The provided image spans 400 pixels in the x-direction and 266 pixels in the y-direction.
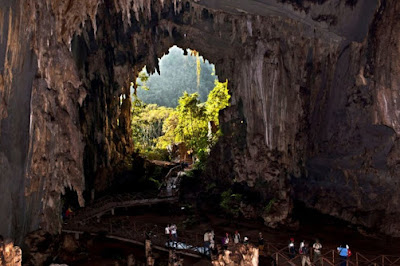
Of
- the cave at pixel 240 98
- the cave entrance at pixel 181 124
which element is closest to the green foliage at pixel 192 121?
the cave entrance at pixel 181 124

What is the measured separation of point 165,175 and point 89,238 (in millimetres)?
14494

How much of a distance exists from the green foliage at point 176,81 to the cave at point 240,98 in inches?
1662

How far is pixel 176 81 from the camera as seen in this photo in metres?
76.9

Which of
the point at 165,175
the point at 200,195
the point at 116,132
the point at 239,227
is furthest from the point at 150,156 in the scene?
the point at 239,227

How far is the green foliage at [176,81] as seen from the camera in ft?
241

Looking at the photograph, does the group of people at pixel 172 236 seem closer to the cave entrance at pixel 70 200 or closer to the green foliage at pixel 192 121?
the cave entrance at pixel 70 200

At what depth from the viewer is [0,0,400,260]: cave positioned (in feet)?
37.8

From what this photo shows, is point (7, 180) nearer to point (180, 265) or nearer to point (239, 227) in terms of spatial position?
point (180, 265)

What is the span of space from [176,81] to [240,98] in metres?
52.9

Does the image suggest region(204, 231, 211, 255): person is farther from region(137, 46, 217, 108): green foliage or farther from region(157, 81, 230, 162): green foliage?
region(137, 46, 217, 108): green foliage

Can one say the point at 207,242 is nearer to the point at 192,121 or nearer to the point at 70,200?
the point at 70,200

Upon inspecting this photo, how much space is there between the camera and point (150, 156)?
3894cm

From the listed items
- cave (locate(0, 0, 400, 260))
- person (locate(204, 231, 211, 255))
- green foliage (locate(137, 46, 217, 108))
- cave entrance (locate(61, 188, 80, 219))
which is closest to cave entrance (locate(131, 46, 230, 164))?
green foliage (locate(137, 46, 217, 108))

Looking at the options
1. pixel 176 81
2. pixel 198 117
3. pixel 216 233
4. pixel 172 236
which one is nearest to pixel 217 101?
pixel 198 117
